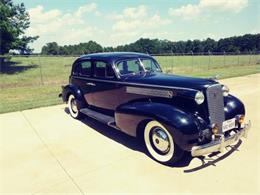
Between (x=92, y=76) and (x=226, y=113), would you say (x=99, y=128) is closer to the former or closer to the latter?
(x=92, y=76)

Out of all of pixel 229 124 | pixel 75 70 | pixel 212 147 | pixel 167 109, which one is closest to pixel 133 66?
pixel 167 109

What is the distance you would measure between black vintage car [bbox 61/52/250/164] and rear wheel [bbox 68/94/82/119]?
1.18 m

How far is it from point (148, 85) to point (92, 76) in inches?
77.9

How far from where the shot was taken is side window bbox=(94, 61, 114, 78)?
204 inches

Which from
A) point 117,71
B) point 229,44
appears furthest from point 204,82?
point 229,44

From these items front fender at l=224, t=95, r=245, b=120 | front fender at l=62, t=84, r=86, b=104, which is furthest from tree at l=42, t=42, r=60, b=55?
front fender at l=224, t=95, r=245, b=120

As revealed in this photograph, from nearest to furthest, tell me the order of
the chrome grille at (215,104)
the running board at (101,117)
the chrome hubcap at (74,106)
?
the chrome grille at (215,104) → the running board at (101,117) → the chrome hubcap at (74,106)

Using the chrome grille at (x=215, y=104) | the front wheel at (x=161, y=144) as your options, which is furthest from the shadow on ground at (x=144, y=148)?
the chrome grille at (x=215, y=104)

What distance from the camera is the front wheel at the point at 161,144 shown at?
146 inches

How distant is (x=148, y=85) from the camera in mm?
4352

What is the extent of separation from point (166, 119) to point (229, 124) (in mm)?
1274

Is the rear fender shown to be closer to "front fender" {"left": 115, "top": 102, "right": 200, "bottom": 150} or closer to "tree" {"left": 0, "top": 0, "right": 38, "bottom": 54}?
"front fender" {"left": 115, "top": 102, "right": 200, "bottom": 150}

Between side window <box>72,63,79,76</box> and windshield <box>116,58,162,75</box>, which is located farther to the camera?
side window <box>72,63,79,76</box>

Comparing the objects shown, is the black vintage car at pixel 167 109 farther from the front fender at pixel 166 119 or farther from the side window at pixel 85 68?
the side window at pixel 85 68
